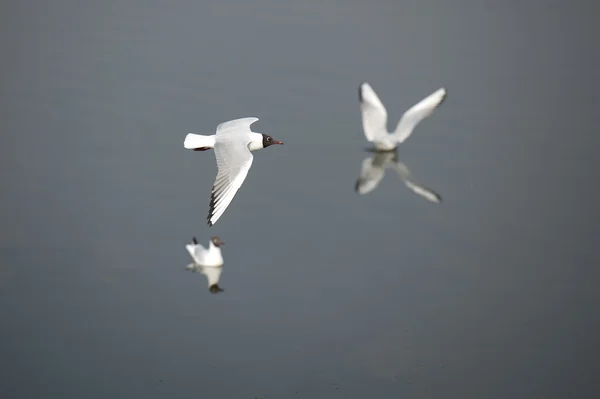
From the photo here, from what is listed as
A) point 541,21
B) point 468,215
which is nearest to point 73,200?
point 468,215

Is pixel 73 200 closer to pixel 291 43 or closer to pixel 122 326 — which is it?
pixel 122 326

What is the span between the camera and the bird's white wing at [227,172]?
26.5 ft

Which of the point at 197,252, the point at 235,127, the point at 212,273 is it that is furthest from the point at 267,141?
the point at 212,273

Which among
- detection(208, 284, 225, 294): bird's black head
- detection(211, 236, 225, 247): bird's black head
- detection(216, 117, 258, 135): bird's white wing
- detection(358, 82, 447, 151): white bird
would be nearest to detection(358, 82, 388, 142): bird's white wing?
detection(358, 82, 447, 151): white bird

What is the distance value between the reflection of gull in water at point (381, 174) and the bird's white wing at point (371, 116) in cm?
23

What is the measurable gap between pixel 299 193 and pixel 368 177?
0.95 metres

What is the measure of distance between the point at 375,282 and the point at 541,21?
8.39 m

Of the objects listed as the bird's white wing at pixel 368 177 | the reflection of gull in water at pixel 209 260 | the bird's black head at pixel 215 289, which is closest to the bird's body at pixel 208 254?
the reflection of gull in water at pixel 209 260

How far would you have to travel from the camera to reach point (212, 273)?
325 inches

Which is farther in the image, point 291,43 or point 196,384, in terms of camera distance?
point 291,43

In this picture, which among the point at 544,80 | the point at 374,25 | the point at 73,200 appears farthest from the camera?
the point at 374,25

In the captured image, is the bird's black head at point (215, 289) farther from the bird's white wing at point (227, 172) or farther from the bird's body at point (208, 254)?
the bird's white wing at point (227, 172)

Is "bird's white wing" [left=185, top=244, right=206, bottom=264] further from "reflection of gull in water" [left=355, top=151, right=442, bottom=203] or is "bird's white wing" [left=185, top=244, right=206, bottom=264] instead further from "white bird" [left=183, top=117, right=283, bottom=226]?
"reflection of gull in water" [left=355, top=151, right=442, bottom=203]

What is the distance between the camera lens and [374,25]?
49.1 feet
